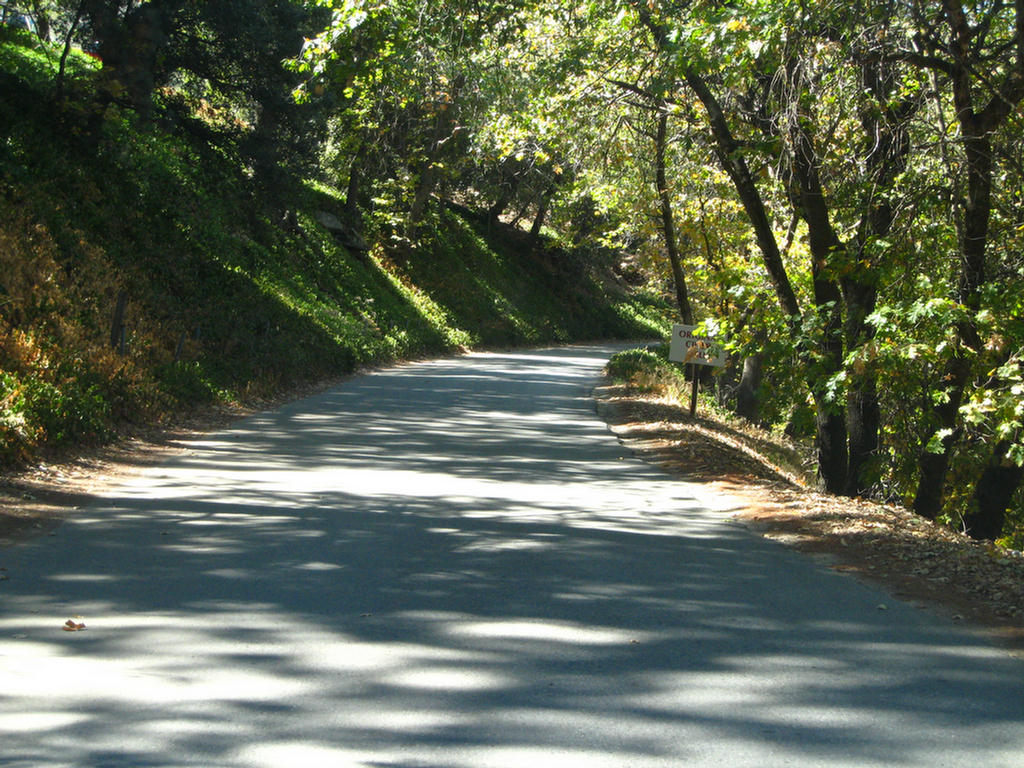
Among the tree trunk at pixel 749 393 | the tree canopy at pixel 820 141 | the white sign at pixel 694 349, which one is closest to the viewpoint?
the tree canopy at pixel 820 141

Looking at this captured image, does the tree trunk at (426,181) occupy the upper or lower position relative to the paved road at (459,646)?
upper

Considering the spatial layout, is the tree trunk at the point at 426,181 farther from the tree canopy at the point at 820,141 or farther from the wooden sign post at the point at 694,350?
the wooden sign post at the point at 694,350

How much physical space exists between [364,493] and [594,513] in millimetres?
2346

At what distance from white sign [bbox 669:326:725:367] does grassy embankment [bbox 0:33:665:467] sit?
7465 millimetres

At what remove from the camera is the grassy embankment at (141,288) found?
13164mm

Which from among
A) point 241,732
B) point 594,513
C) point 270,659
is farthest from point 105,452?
point 241,732

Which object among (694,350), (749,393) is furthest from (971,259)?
(749,393)

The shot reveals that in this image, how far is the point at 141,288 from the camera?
1853 centimetres

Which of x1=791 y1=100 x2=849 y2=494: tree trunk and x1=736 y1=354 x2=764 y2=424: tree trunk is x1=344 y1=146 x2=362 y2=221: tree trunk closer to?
x1=736 y1=354 x2=764 y2=424: tree trunk

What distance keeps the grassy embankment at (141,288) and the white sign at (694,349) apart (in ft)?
24.5

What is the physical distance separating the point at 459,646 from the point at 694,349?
10.4 meters

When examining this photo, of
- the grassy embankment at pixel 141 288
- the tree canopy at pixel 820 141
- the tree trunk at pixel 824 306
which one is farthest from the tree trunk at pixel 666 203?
the grassy embankment at pixel 141 288

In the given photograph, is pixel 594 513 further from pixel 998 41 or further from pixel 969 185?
pixel 998 41

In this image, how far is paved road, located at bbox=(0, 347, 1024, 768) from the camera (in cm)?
468
